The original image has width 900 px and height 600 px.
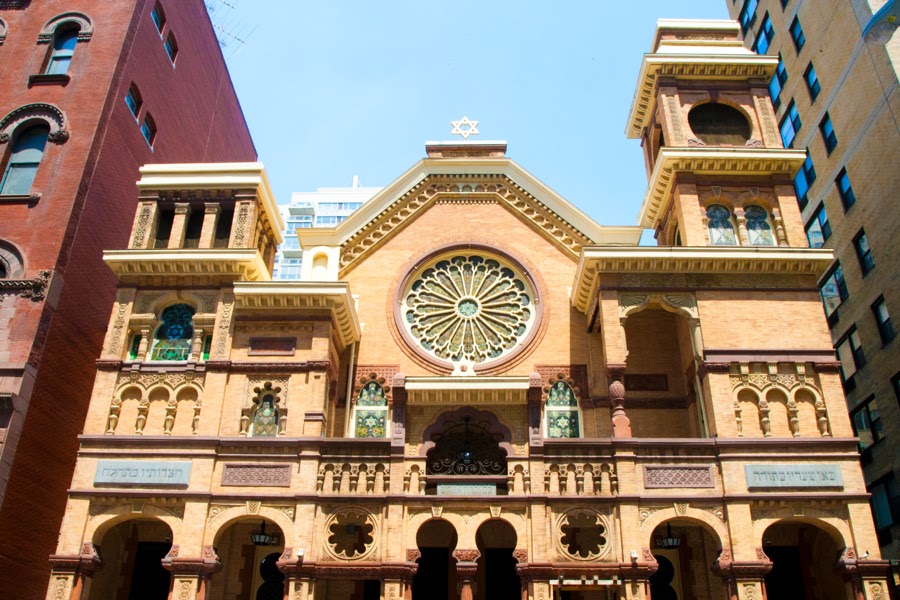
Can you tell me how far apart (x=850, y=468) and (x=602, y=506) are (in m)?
6.39

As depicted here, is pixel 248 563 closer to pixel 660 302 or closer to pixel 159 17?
pixel 660 302

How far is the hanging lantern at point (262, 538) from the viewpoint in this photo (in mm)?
22375

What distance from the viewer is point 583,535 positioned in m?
23.7

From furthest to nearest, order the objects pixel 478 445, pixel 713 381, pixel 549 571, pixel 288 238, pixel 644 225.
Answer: pixel 288 238, pixel 644 225, pixel 478 445, pixel 713 381, pixel 549 571

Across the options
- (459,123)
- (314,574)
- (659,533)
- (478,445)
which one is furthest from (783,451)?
(459,123)

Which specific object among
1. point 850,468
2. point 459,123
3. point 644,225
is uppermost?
point 459,123

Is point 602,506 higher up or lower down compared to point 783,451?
lower down

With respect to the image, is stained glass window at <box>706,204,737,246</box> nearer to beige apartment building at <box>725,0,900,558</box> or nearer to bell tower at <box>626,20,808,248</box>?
bell tower at <box>626,20,808,248</box>

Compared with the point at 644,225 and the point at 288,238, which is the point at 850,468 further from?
the point at 288,238

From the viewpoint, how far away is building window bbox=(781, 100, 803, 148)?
127 ft

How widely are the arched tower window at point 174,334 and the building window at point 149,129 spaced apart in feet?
33.1

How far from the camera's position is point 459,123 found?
3095 centimetres

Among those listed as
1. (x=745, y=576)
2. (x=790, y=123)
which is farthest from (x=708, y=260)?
(x=790, y=123)

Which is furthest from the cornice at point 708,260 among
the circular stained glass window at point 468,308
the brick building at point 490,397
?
the circular stained glass window at point 468,308
